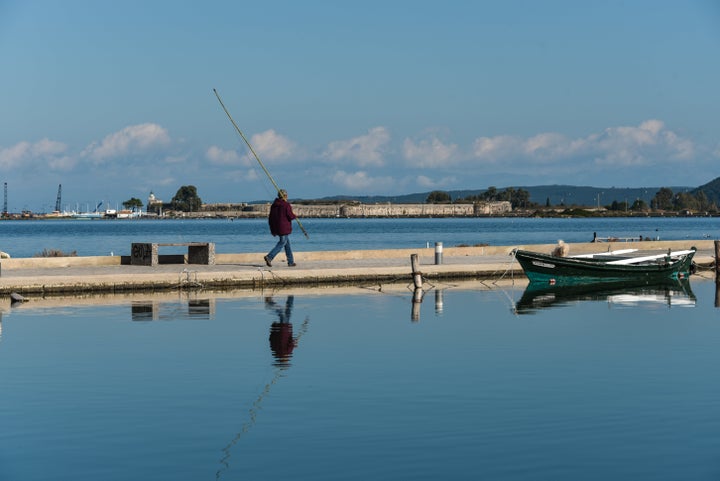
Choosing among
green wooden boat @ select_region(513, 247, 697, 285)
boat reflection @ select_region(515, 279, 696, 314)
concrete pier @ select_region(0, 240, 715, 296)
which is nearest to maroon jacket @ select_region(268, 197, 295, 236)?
concrete pier @ select_region(0, 240, 715, 296)

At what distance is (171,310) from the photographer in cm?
2820

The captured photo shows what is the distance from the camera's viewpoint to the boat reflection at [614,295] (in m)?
31.0

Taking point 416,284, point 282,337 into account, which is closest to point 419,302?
point 416,284

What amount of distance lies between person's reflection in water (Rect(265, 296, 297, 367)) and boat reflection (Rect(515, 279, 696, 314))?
Answer: 20.4 ft

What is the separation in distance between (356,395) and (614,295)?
19.8 meters

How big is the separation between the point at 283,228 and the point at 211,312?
230 inches

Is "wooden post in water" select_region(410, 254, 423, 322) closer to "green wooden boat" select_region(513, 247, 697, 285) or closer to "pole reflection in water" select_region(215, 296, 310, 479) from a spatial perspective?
"pole reflection in water" select_region(215, 296, 310, 479)

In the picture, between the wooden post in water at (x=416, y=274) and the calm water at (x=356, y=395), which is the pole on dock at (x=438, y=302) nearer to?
the calm water at (x=356, y=395)

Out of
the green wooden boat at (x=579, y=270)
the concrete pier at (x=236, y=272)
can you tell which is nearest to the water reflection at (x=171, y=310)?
the concrete pier at (x=236, y=272)

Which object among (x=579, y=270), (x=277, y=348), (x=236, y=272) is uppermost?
(x=236, y=272)

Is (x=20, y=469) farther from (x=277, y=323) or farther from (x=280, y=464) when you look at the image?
(x=277, y=323)

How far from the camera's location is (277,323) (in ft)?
84.1

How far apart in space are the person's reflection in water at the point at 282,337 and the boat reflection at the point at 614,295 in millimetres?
6223

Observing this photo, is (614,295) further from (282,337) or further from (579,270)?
(282,337)
